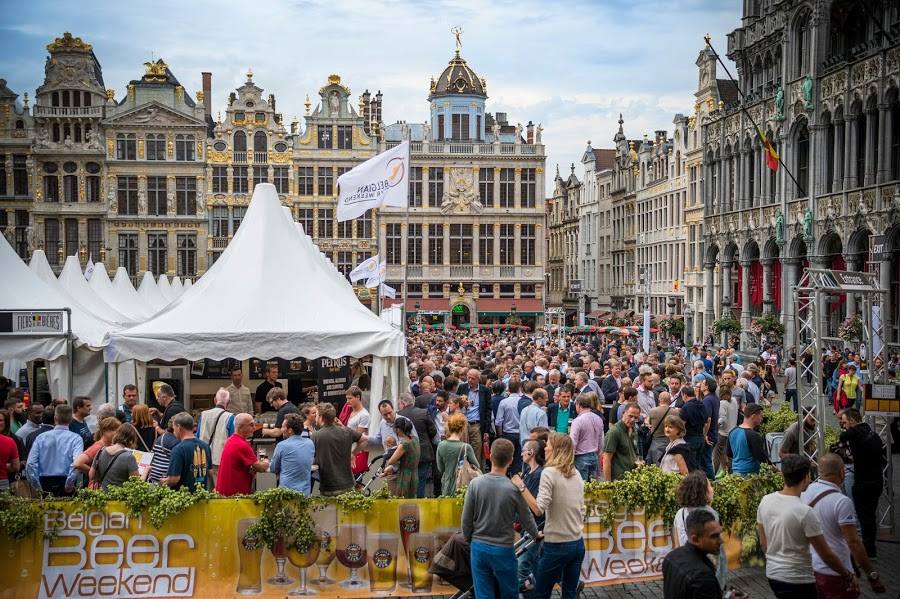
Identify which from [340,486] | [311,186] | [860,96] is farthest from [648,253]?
[340,486]

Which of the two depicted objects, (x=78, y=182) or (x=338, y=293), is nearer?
(x=338, y=293)

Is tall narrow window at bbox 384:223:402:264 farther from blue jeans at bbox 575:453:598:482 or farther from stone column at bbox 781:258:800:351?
blue jeans at bbox 575:453:598:482

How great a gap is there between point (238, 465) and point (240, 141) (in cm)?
5287

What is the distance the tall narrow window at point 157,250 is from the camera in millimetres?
60219

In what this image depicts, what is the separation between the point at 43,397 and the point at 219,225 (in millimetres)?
42763

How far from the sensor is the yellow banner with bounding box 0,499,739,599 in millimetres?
8727

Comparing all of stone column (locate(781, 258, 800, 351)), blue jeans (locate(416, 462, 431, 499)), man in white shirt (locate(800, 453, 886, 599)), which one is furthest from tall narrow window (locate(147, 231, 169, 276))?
man in white shirt (locate(800, 453, 886, 599))

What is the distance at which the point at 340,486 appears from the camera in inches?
392

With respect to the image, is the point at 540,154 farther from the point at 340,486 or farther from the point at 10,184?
the point at 340,486

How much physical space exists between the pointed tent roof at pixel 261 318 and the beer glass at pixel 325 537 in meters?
5.83

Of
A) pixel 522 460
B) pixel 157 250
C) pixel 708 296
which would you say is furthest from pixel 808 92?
pixel 157 250

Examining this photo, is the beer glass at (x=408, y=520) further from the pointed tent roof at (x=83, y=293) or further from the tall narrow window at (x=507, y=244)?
the tall narrow window at (x=507, y=244)

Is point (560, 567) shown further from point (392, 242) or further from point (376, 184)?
point (392, 242)

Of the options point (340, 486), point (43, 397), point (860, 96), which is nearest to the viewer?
point (340, 486)
